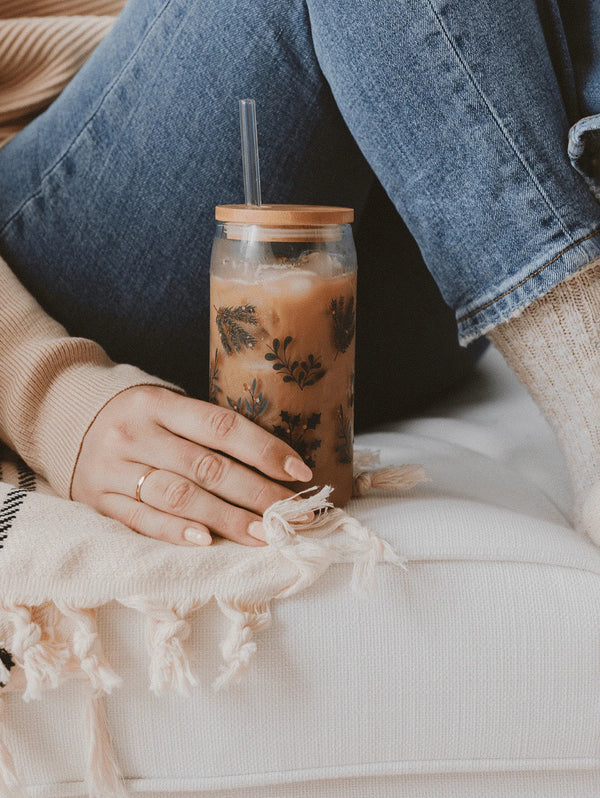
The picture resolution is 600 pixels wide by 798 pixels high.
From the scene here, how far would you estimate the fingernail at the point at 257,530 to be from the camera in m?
0.49

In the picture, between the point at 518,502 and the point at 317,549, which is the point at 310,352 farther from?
the point at 518,502

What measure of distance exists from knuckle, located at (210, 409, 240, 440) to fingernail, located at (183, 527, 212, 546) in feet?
0.21

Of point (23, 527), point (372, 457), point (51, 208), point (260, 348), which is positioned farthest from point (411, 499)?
point (51, 208)

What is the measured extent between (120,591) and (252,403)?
15 centimetres

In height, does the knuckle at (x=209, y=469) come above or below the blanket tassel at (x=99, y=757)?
above

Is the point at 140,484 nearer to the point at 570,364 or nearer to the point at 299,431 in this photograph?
the point at 299,431

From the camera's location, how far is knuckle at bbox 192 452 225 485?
50cm

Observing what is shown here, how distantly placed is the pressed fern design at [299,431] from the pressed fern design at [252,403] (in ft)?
0.05

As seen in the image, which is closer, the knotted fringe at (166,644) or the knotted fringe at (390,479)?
the knotted fringe at (166,644)

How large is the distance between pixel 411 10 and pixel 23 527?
0.44 metres

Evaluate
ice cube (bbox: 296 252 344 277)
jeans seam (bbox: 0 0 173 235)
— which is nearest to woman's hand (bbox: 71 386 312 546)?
ice cube (bbox: 296 252 344 277)

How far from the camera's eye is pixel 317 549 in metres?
0.46

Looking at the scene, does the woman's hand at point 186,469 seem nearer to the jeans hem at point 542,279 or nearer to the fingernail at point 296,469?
the fingernail at point 296,469

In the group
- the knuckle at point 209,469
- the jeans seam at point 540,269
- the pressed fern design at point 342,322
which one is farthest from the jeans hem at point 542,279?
the knuckle at point 209,469
